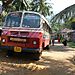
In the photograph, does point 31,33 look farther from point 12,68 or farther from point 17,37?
point 12,68

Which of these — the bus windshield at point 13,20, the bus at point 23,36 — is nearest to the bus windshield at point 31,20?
the bus at point 23,36

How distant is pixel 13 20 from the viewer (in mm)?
15797

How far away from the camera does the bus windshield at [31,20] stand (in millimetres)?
15470

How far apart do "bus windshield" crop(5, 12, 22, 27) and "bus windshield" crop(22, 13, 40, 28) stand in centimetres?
32

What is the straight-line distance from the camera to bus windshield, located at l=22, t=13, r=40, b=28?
609 inches

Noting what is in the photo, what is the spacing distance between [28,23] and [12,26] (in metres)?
0.89

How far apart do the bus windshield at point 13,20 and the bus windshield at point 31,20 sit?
0.32 m

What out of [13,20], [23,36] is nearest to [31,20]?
[13,20]

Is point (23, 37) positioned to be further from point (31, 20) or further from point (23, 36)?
point (31, 20)

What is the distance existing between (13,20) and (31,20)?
1.00 metres

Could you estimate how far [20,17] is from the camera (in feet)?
52.0

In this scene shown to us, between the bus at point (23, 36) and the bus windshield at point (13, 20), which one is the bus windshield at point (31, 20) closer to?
the bus at point (23, 36)

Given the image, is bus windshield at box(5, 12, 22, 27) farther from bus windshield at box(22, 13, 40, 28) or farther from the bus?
bus windshield at box(22, 13, 40, 28)

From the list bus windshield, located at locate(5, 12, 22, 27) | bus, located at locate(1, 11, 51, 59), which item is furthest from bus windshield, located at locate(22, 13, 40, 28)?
bus windshield, located at locate(5, 12, 22, 27)
